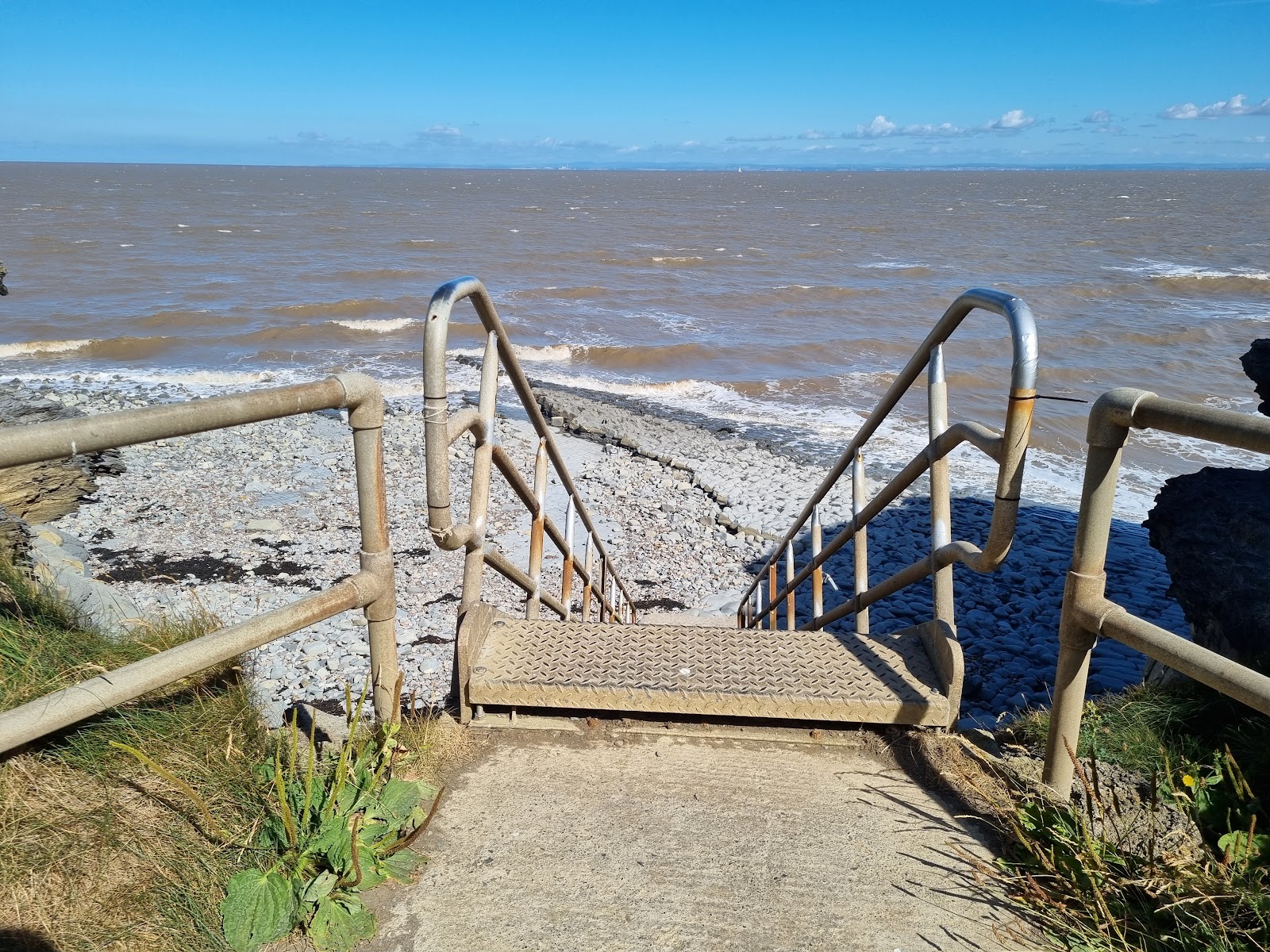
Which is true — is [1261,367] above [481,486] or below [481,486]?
above

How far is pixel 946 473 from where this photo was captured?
304cm

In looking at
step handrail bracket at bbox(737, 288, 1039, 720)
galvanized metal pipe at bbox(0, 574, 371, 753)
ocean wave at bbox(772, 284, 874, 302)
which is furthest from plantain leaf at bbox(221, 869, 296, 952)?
ocean wave at bbox(772, 284, 874, 302)

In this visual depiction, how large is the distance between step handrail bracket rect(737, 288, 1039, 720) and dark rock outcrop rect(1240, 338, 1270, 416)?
7.78 ft

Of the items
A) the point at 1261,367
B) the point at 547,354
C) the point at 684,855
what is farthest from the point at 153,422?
the point at 547,354

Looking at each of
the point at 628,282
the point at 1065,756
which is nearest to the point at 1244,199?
the point at 628,282

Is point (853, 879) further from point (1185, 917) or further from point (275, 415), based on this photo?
point (275, 415)

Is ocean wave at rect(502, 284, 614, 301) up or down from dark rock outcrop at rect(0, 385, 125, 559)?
up

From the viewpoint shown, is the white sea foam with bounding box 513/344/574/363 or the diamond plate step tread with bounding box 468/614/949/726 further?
the white sea foam with bounding box 513/344/574/363

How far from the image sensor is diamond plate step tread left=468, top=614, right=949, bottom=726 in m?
2.71

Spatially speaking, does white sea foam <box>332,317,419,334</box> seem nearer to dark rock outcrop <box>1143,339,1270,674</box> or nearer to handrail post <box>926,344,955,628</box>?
dark rock outcrop <box>1143,339,1270,674</box>

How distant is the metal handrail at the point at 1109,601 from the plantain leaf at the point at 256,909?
186 cm

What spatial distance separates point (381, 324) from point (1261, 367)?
849 inches

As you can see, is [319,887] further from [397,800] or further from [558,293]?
[558,293]

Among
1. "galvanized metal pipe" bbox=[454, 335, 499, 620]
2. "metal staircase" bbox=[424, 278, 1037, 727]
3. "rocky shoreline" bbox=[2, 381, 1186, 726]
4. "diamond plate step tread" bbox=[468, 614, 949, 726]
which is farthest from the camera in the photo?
"rocky shoreline" bbox=[2, 381, 1186, 726]
